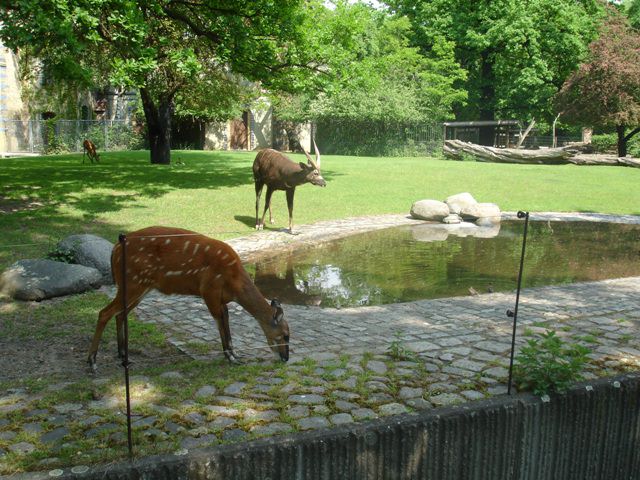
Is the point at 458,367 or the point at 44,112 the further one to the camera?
the point at 44,112

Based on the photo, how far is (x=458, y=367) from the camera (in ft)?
19.5

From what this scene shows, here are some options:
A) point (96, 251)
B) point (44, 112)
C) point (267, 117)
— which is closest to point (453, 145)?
point (267, 117)

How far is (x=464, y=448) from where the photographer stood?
4.63m

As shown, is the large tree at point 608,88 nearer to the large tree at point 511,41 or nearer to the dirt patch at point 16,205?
the large tree at point 511,41

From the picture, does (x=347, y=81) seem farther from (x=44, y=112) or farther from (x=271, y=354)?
(x=44, y=112)

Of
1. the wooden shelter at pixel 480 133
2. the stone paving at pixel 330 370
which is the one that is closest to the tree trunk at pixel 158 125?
the stone paving at pixel 330 370

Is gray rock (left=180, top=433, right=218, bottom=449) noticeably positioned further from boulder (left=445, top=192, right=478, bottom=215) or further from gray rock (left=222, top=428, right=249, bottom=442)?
boulder (left=445, top=192, right=478, bottom=215)

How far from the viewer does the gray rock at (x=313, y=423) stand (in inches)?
184

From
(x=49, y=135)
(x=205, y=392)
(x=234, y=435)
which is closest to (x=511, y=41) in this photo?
(x=49, y=135)

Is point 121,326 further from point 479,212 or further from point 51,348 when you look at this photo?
point 479,212

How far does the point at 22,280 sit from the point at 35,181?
1153 centimetres

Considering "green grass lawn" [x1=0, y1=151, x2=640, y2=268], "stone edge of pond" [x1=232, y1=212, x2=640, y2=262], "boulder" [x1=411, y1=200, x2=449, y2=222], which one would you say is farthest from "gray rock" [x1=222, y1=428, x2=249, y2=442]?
"boulder" [x1=411, y1=200, x2=449, y2=222]

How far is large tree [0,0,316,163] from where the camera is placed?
45.5 feet

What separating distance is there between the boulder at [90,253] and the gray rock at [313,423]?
5267 millimetres
